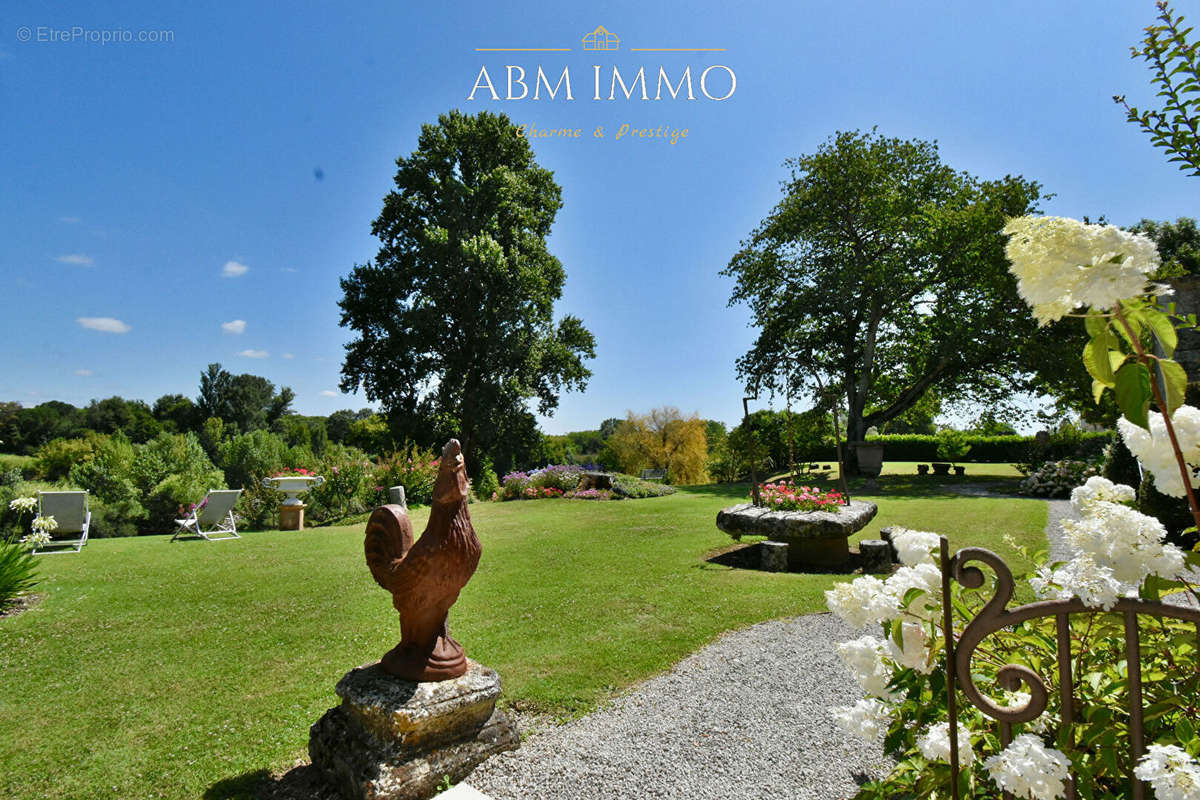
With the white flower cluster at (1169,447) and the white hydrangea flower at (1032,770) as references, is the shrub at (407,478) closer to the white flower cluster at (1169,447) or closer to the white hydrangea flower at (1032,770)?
the white hydrangea flower at (1032,770)

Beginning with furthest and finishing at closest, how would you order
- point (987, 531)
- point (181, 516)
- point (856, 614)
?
point (181, 516)
point (987, 531)
point (856, 614)

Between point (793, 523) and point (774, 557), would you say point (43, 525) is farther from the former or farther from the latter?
point (793, 523)

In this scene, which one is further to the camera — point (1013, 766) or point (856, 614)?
point (856, 614)

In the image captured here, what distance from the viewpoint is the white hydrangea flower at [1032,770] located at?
3.75ft

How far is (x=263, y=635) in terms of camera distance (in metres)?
5.27

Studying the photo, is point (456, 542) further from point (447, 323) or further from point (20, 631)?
point (447, 323)

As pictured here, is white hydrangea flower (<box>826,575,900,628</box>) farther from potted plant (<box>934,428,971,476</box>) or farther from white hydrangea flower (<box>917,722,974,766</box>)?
potted plant (<box>934,428,971,476</box>)

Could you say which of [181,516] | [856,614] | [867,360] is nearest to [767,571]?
[856,614]

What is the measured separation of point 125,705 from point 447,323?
60.1 ft

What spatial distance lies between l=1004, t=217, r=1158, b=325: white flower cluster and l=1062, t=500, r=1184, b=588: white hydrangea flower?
1.49 ft

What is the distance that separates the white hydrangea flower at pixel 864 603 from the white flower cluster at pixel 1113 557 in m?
0.37

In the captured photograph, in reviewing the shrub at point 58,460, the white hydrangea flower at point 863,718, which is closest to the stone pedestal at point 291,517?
the shrub at point 58,460

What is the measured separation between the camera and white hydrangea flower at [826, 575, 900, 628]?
150cm

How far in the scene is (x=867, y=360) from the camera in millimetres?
20719
